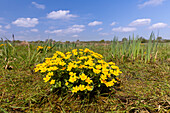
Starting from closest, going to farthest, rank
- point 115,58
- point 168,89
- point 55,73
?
point 55,73 → point 168,89 → point 115,58

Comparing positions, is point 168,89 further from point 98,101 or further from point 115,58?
point 115,58

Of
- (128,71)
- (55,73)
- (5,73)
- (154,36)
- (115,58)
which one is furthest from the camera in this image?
(115,58)

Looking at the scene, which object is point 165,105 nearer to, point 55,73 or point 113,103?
point 113,103

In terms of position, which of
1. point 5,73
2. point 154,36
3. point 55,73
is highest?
point 154,36

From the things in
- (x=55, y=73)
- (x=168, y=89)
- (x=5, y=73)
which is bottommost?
(x=168, y=89)

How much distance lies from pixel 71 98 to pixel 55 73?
0.43 meters

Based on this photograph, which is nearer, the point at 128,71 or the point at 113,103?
the point at 113,103

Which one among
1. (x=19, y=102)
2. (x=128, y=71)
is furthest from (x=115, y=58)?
(x=19, y=102)

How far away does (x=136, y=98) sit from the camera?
1.53 meters

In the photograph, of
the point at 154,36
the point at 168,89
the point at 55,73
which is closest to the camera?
the point at 55,73

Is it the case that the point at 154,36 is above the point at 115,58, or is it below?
above

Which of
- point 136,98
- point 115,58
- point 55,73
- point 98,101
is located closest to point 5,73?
point 55,73

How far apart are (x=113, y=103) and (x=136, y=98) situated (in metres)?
0.35

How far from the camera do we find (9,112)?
1378mm
